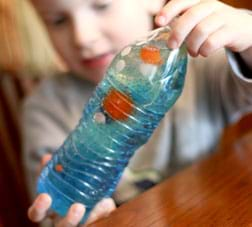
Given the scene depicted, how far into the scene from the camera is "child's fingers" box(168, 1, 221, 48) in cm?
54

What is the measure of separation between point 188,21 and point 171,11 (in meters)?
0.03

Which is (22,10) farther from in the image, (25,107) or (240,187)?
(240,187)

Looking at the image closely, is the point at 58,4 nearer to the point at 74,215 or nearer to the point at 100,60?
the point at 100,60

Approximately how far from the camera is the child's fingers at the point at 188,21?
0.54 metres

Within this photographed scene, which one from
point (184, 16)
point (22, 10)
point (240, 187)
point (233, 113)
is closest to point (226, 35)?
point (184, 16)

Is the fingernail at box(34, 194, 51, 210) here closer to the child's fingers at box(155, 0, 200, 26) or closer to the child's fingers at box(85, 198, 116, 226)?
the child's fingers at box(85, 198, 116, 226)

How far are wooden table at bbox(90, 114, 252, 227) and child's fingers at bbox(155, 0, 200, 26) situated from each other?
178 millimetres

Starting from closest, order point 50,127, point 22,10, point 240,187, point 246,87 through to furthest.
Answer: point 240,187 < point 246,87 < point 50,127 < point 22,10

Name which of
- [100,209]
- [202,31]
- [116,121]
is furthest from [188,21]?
[100,209]

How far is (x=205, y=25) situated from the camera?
0.54 metres

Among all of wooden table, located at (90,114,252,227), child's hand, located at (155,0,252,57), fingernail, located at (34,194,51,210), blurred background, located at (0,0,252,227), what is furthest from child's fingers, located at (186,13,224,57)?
blurred background, located at (0,0,252,227)

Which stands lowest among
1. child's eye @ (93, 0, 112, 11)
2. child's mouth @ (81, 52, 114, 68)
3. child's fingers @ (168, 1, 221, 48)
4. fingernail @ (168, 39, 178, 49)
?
child's mouth @ (81, 52, 114, 68)

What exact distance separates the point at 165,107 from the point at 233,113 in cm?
23

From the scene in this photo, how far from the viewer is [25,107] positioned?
1.00 m
